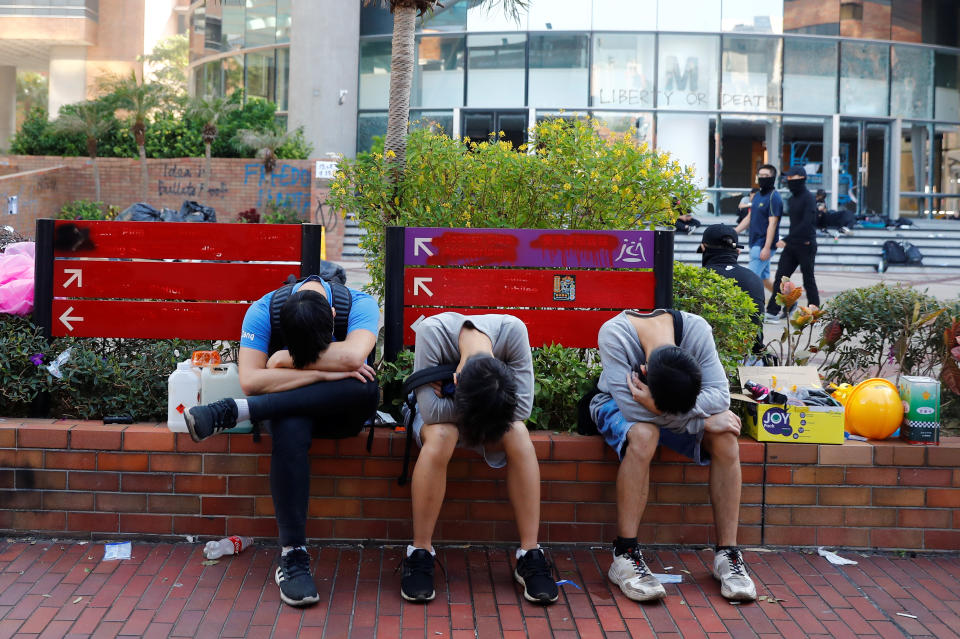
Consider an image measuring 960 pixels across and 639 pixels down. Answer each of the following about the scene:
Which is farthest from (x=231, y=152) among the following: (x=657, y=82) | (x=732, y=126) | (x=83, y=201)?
(x=732, y=126)

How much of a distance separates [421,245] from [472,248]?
24cm

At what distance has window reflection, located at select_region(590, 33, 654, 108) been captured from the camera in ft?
72.6

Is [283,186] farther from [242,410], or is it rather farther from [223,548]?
[242,410]

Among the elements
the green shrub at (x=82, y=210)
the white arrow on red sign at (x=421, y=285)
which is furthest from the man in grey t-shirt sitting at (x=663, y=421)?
the green shrub at (x=82, y=210)

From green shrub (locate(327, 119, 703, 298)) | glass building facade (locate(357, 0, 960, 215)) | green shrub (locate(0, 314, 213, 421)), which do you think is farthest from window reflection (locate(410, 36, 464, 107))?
green shrub (locate(0, 314, 213, 421))

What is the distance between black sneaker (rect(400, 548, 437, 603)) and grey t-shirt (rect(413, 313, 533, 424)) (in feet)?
1.73

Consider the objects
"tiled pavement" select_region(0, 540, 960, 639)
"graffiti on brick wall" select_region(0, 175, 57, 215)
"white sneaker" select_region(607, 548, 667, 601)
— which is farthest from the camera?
"graffiti on brick wall" select_region(0, 175, 57, 215)

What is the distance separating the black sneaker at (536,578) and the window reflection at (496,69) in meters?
19.9

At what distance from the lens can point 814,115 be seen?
73.8ft

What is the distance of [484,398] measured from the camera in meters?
3.50

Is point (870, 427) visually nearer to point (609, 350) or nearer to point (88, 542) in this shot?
point (609, 350)

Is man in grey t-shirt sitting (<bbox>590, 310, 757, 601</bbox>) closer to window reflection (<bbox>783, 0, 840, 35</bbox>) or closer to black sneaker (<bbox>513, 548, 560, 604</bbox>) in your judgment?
black sneaker (<bbox>513, 548, 560, 604</bbox>)

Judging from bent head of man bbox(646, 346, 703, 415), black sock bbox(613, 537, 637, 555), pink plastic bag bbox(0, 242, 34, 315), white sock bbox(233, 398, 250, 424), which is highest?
pink plastic bag bbox(0, 242, 34, 315)

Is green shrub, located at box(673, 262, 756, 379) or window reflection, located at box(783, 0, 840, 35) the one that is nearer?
green shrub, located at box(673, 262, 756, 379)
